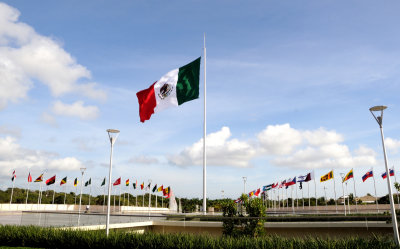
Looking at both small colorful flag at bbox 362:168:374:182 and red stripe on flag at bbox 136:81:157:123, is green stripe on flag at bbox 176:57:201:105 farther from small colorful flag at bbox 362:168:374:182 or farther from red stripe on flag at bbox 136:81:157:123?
small colorful flag at bbox 362:168:374:182

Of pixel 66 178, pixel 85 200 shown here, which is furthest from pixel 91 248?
pixel 85 200

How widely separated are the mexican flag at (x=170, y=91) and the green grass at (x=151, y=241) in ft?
27.2

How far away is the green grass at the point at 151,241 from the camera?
1218cm

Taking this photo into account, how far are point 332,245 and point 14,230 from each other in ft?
51.5

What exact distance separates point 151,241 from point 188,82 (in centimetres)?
1070

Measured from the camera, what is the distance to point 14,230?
1744 cm

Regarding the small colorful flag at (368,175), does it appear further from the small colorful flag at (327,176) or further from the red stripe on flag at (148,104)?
the red stripe on flag at (148,104)

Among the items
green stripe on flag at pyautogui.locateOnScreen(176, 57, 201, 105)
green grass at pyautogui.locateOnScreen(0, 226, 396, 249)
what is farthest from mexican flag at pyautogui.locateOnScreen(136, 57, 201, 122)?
green grass at pyautogui.locateOnScreen(0, 226, 396, 249)

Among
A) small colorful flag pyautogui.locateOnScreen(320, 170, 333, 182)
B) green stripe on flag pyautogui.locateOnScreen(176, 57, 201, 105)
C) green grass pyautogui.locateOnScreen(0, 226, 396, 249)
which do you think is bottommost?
green grass pyautogui.locateOnScreen(0, 226, 396, 249)

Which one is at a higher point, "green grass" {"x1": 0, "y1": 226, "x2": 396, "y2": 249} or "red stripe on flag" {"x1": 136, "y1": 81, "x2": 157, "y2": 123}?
"red stripe on flag" {"x1": 136, "y1": 81, "x2": 157, "y2": 123}

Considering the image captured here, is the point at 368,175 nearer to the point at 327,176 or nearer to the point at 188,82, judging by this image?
the point at 327,176

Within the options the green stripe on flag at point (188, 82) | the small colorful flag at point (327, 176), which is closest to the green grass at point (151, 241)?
the green stripe on flag at point (188, 82)

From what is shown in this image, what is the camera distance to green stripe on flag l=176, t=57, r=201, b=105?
2106cm

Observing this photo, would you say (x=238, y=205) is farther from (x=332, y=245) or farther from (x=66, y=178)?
(x=66, y=178)
